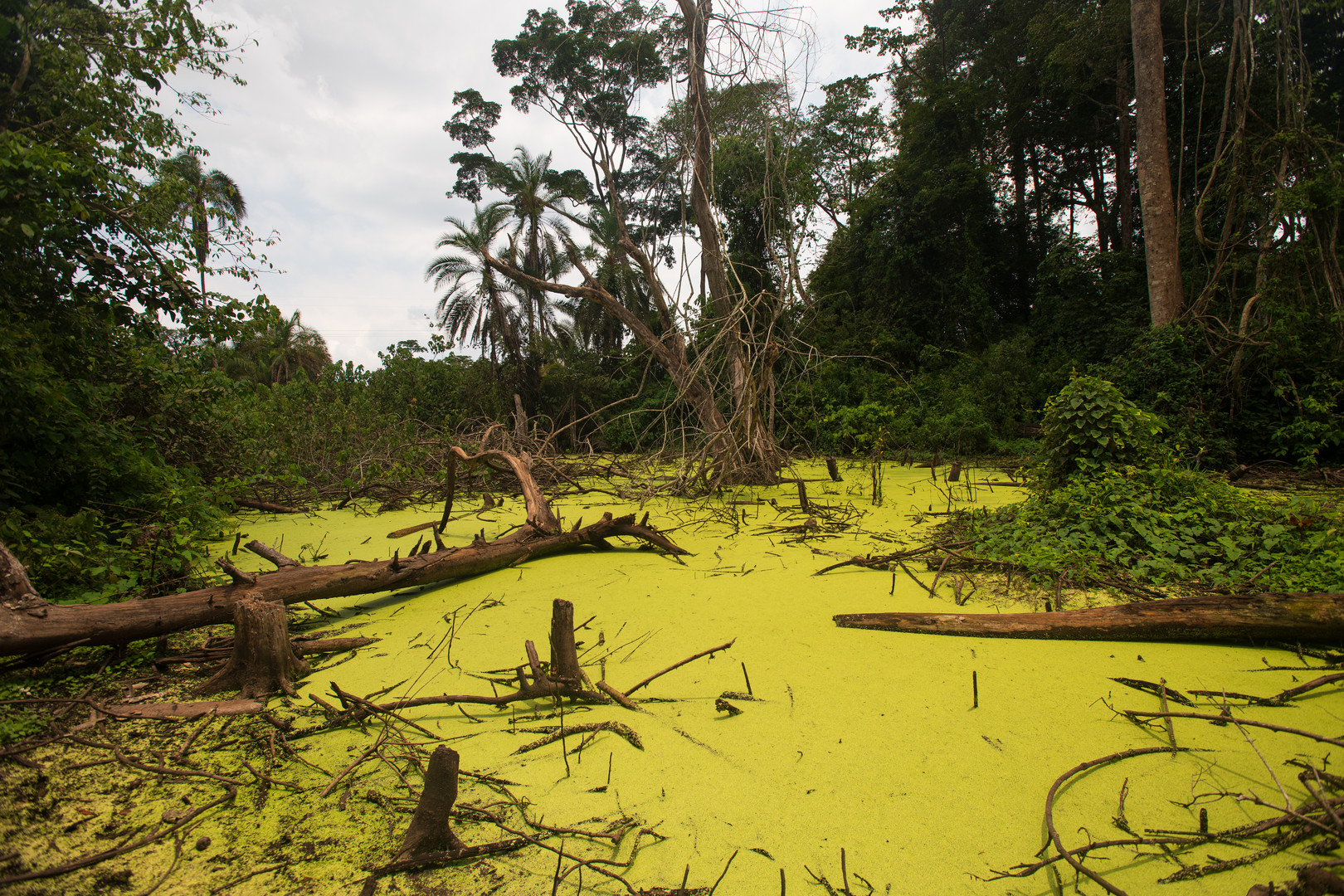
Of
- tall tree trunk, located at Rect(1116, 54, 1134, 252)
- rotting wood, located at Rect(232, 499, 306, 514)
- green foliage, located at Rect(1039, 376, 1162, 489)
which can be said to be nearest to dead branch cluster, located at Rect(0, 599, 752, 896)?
green foliage, located at Rect(1039, 376, 1162, 489)

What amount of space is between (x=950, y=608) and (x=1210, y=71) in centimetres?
1285

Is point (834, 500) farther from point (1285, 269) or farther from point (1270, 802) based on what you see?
point (1285, 269)

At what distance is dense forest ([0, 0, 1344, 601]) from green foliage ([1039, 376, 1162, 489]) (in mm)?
151

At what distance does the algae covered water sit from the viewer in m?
1.34

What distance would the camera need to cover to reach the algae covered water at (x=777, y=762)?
134 centimetres

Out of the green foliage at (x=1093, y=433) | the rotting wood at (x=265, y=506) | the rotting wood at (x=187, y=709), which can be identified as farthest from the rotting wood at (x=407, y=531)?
the green foliage at (x=1093, y=433)

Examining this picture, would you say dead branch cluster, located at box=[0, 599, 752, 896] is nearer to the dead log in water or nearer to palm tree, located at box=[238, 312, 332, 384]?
the dead log in water

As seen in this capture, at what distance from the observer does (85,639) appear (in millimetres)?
2385

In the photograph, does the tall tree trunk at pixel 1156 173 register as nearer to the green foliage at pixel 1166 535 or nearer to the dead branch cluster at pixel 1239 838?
the green foliage at pixel 1166 535

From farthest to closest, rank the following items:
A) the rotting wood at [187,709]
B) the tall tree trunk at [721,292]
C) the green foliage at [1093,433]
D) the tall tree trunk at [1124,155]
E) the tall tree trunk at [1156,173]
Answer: the tall tree trunk at [1124,155] → the tall tree trunk at [1156,173] → the tall tree trunk at [721,292] → the green foliage at [1093,433] → the rotting wood at [187,709]

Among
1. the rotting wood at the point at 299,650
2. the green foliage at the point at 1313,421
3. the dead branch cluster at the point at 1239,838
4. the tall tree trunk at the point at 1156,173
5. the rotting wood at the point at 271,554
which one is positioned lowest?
Result: the dead branch cluster at the point at 1239,838

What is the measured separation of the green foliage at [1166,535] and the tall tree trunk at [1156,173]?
5.23 meters

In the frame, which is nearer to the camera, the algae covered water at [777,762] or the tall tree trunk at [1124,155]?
the algae covered water at [777,762]

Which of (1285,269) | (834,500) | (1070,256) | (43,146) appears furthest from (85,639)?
(1070,256)
